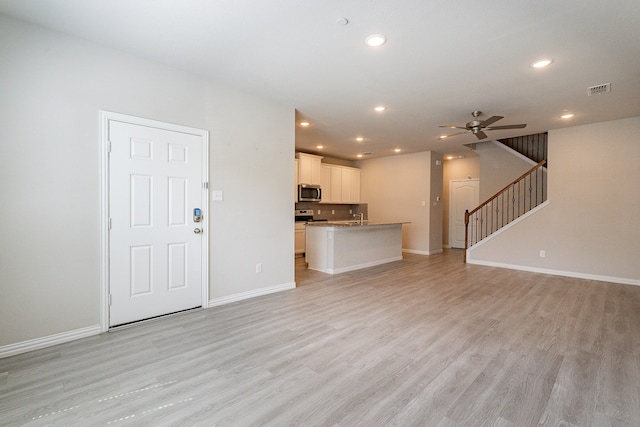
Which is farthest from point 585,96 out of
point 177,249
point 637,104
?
point 177,249

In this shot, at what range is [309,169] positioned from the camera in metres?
7.61

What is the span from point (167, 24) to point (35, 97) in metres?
1.34

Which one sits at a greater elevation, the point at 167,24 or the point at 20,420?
the point at 167,24

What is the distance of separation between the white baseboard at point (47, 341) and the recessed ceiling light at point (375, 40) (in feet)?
12.5

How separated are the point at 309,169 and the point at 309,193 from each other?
0.62m

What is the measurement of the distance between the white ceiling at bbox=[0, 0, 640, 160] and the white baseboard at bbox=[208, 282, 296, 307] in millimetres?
2736

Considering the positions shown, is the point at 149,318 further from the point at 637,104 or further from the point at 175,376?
the point at 637,104

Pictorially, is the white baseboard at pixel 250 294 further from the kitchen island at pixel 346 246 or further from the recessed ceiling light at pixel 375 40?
the recessed ceiling light at pixel 375 40

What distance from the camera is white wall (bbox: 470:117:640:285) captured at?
4871 millimetres

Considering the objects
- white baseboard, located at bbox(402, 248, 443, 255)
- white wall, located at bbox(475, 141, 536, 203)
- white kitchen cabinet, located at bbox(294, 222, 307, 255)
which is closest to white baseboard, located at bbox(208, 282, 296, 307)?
white kitchen cabinet, located at bbox(294, 222, 307, 255)

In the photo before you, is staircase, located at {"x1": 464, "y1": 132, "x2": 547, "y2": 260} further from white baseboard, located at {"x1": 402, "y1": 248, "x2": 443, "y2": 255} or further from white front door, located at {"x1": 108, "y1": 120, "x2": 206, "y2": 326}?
white front door, located at {"x1": 108, "y1": 120, "x2": 206, "y2": 326}

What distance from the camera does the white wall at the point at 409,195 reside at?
786cm

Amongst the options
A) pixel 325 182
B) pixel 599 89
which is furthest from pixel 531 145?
pixel 325 182

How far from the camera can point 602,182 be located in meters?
5.09
